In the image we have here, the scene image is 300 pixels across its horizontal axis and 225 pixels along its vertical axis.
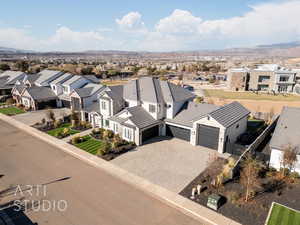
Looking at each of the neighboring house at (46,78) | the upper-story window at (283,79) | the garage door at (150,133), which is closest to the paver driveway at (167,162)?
the garage door at (150,133)

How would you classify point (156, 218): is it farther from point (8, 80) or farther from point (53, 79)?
point (8, 80)

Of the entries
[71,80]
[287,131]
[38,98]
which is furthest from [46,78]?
[287,131]

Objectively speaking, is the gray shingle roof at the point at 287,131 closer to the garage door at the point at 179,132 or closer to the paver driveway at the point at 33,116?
the garage door at the point at 179,132

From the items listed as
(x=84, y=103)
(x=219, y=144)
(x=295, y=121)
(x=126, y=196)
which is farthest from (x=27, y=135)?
(x=295, y=121)

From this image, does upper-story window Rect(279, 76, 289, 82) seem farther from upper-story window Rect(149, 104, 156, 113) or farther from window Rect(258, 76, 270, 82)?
upper-story window Rect(149, 104, 156, 113)

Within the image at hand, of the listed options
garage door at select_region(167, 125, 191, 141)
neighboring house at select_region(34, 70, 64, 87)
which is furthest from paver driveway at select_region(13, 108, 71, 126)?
garage door at select_region(167, 125, 191, 141)

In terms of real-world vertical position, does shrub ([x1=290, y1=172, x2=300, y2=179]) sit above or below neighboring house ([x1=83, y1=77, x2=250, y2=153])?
below
